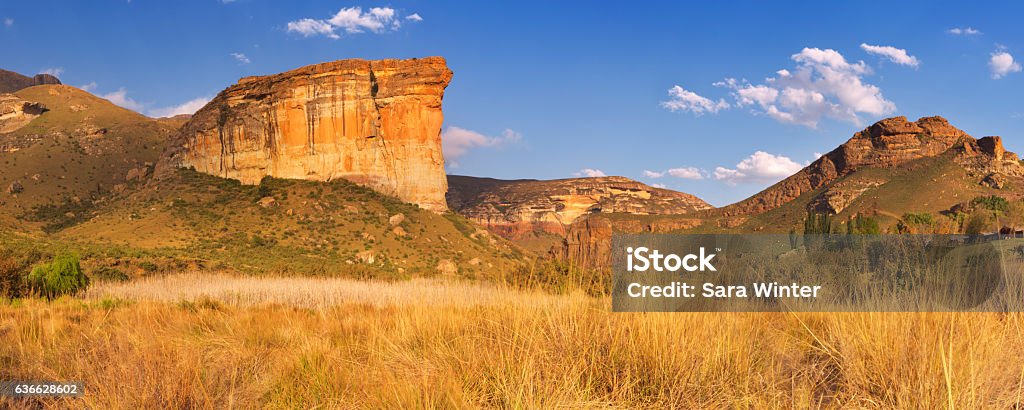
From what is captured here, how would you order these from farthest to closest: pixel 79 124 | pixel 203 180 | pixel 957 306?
pixel 79 124
pixel 203 180
pixel 957 306

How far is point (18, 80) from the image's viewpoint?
6132 inches

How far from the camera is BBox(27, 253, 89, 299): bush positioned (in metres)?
15.5

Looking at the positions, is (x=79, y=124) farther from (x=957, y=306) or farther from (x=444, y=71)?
(x=957, y=306)

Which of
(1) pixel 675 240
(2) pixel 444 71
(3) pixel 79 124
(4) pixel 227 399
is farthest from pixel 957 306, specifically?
(3) pixel 79 124

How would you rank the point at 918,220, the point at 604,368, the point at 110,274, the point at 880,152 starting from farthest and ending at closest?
the point at 880,152, the point at 110,274, the point at 918,220, the point at 604,368

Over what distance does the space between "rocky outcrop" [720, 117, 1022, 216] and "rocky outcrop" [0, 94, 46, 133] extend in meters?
99.2

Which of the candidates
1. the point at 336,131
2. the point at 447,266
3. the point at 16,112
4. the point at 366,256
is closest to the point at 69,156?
the point at 16,112

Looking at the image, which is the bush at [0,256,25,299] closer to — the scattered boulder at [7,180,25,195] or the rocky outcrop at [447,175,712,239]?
the scattered boulder at [7,180,25,195]

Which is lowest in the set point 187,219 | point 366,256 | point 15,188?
point 366,256

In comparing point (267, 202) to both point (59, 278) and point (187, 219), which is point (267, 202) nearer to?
point (187, 219)

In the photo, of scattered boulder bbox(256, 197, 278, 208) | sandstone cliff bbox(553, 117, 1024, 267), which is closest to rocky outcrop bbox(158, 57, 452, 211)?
scattered boulder bbox(256, 197, 278, 208)

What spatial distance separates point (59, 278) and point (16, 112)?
88.5 m

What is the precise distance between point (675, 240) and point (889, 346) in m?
3.18

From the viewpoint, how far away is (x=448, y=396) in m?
2.99
